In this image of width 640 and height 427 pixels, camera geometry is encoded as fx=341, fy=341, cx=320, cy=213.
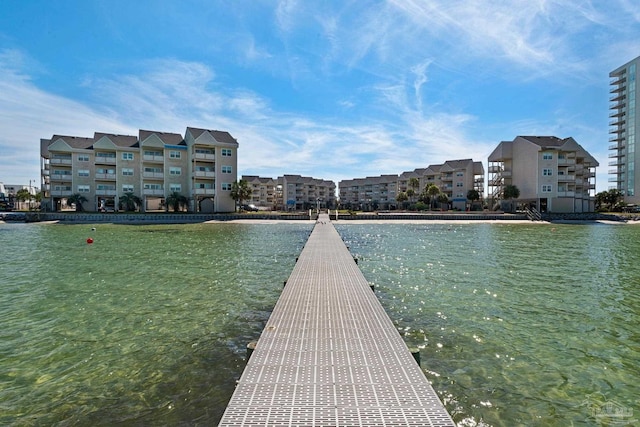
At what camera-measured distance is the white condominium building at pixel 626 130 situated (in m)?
97.3

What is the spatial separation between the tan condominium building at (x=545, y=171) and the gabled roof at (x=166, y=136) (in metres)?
66.7

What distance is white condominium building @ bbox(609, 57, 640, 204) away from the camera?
9731 cm

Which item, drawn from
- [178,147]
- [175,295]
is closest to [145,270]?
[175,295]

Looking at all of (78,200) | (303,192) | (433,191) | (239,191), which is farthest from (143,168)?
(303,192)

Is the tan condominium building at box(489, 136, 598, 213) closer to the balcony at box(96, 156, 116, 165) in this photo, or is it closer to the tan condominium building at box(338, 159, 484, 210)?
the tan condominium building at box(338, 159, 484, 210)

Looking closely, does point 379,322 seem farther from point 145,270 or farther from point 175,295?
point 145,270

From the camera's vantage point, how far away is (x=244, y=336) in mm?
8367

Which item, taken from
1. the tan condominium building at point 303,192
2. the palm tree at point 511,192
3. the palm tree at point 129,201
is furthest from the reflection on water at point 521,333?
the tan condominium building at point 303,192

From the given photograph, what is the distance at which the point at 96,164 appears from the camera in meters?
63.3

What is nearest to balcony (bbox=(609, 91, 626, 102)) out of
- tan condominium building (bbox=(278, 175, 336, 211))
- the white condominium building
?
the white condominium building

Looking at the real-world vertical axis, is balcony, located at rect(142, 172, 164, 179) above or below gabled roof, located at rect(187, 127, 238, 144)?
below

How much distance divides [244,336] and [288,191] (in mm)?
122840

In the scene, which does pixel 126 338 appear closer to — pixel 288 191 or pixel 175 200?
pixel 175 200

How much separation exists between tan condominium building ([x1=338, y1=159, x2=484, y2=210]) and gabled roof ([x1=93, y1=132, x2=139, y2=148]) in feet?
223
